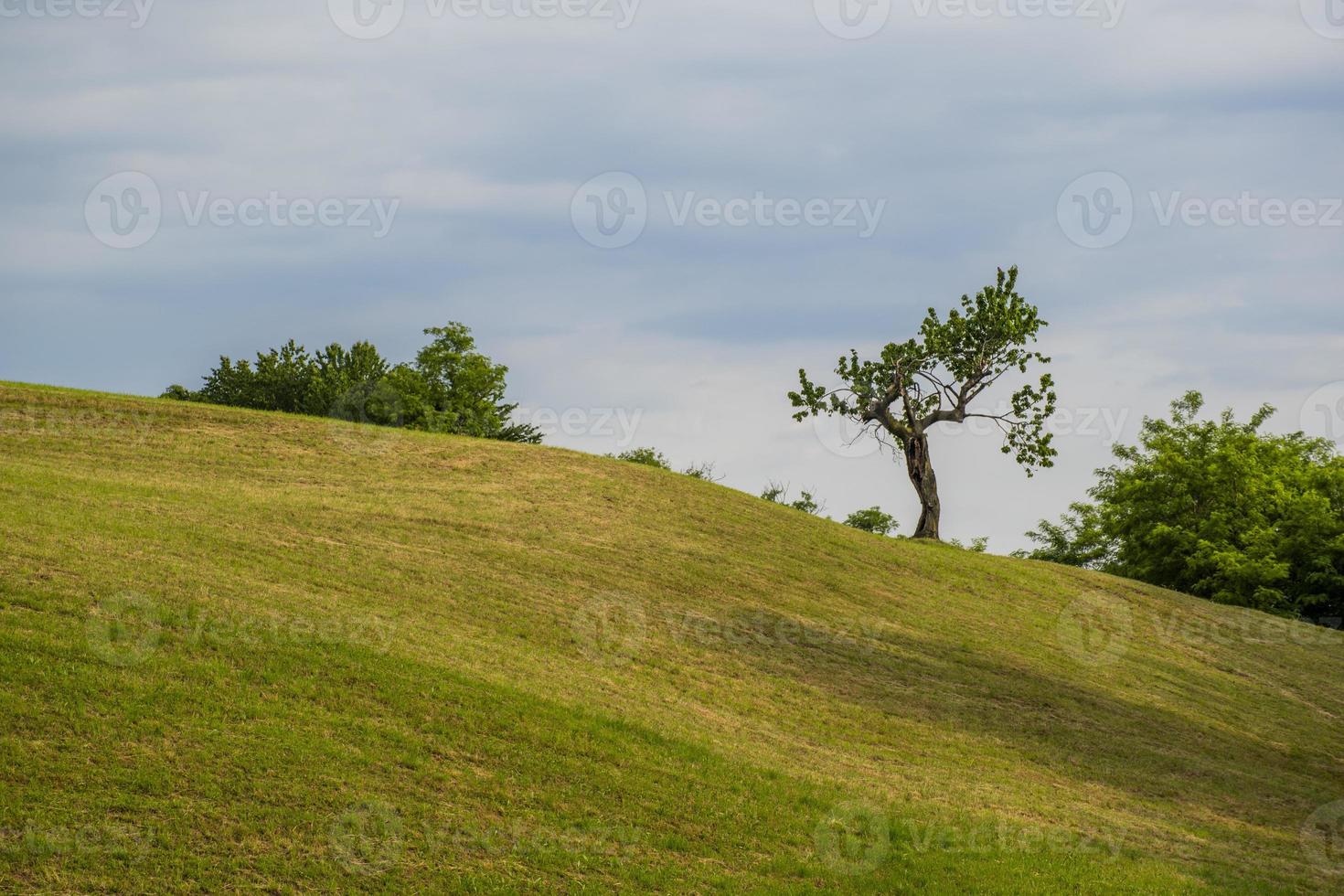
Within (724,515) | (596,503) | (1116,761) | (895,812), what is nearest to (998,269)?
(724,515)

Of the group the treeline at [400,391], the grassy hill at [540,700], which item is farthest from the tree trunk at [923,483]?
the treeline at [400,391]

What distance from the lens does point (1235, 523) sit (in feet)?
197

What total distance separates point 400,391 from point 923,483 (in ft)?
129

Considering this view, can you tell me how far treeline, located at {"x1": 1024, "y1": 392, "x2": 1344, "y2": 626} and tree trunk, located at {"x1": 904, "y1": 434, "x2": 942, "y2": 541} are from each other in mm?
13451

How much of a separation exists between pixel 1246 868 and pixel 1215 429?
5253cm

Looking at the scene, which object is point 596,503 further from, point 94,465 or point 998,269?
point 998,269

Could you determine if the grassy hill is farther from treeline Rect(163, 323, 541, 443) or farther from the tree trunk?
treeline Rect(163, 323, 541, 443)

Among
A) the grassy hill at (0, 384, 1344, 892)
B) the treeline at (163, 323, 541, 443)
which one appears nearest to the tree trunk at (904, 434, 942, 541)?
the grassy hill at (0, 384, 1344, 892)

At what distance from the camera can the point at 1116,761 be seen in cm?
2697

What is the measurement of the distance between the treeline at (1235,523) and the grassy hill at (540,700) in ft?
50.4

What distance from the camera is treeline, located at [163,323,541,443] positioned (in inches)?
3118

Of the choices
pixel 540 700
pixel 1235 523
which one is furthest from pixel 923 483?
pixel 540 700

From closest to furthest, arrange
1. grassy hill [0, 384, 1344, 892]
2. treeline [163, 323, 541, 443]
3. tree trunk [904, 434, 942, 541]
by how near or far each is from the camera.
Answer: grassy hill [0, 384, 1344, 892] → tree trunk [904, 434, 942, 541] → treeline [163, 323, 541, 443]

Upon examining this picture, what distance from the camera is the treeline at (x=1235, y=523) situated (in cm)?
5675
